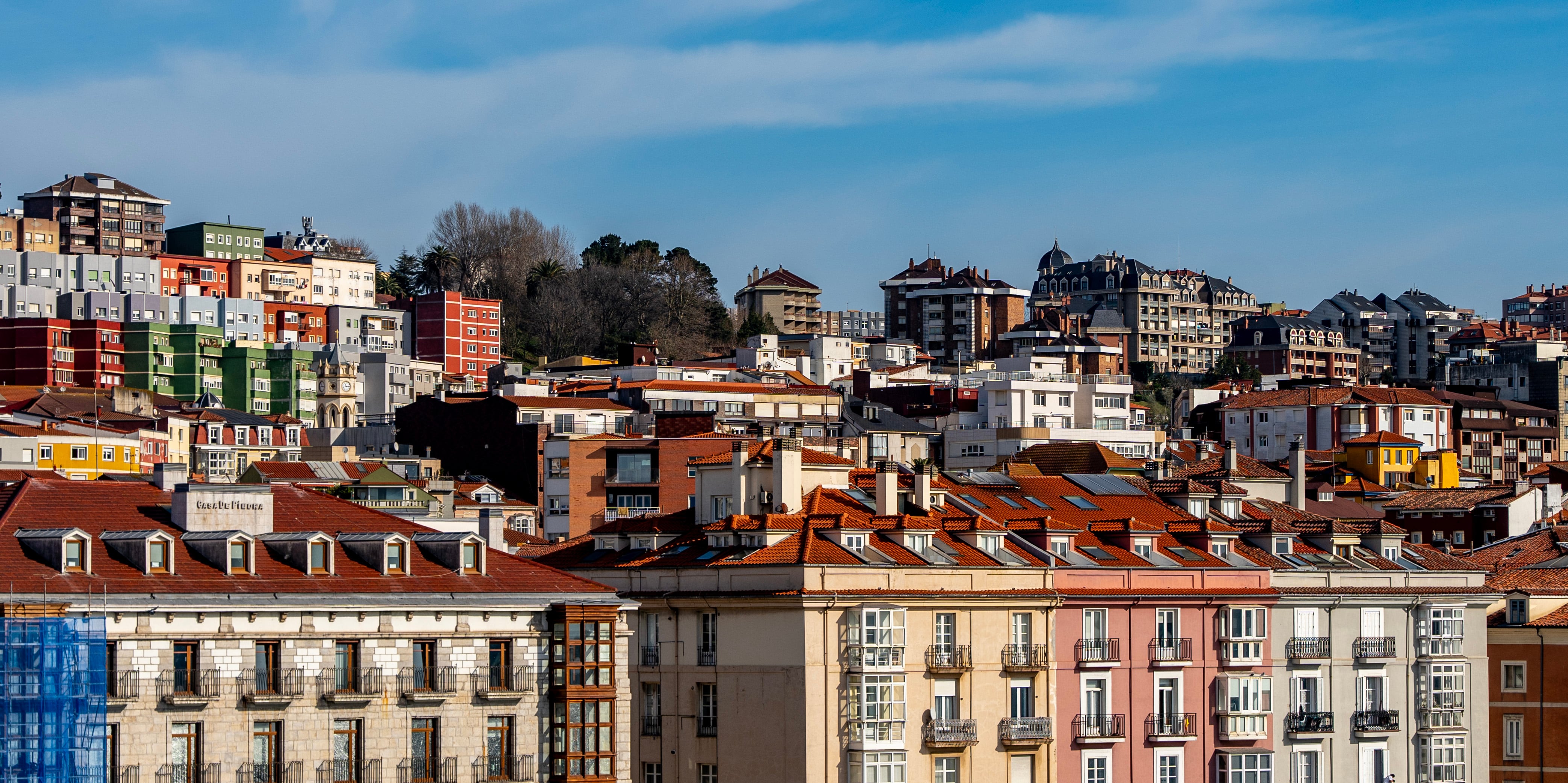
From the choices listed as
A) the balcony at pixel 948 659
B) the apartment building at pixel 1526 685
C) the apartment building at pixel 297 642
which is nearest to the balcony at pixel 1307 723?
the apartment building at pixel 1526 685

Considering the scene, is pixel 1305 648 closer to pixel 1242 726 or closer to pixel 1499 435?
pixel 1242 726

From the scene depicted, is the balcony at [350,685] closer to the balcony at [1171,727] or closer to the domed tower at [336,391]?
the balcony at [1171,727]

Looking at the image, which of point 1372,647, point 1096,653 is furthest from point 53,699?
point 1372,647

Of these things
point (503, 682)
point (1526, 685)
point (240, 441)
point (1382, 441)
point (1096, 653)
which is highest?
point (240, 441)

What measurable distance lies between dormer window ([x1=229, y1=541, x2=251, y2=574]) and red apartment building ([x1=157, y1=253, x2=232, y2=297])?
14293cm

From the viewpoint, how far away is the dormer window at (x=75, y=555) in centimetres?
4912

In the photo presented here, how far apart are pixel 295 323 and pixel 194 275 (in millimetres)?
9221

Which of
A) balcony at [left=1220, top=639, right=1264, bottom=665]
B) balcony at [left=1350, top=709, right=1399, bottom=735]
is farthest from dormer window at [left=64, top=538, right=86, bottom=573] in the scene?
balcony at [left=1350, top=709, right=1399, bottom=735]

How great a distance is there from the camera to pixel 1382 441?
147 meters

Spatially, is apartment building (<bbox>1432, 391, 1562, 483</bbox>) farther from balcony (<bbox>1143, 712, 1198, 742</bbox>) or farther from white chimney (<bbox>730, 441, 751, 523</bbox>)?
white chimney (<bbox>730, 441, 751, 523</bbox>)

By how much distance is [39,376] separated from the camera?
16650 centimetres

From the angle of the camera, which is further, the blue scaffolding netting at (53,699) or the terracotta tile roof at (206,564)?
the terracotta tile roof at (206,564)

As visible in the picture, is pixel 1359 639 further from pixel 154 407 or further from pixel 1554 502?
pixel 154 407

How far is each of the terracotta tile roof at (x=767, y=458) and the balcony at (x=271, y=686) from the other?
19347 millimetres
